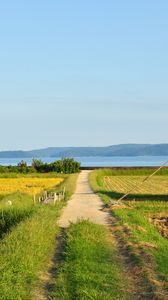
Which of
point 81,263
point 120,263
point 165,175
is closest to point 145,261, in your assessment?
point 120,263

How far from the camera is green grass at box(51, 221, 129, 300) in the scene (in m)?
8.61

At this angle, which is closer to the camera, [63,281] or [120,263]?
[63,281]

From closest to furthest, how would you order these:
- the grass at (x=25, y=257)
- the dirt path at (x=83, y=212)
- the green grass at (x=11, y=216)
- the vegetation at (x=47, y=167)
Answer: the grass at (x=25, y=257), the green grass at (x=11, y=216), the dirt path at (x=83, y=212), the vegetation at (x=47, y=167)

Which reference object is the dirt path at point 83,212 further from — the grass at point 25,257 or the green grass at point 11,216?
the grass at point 25,257

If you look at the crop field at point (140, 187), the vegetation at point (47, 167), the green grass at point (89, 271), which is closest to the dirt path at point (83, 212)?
the green grass at point (89, 271)

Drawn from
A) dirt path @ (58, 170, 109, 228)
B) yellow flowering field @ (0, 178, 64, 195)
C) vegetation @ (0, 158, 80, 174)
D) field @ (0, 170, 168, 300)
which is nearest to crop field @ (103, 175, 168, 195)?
yellow flowering field @ (0, 178, 64, 195)

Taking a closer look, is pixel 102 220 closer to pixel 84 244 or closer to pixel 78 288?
pixel 84 244

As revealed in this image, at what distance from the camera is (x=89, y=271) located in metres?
10.2

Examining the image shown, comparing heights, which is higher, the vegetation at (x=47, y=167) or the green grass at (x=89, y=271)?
the vegetation at (x=47, y=167)

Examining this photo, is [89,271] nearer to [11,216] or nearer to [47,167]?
[11,216]

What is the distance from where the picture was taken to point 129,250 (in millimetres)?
12992

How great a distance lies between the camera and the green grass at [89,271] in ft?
28.3

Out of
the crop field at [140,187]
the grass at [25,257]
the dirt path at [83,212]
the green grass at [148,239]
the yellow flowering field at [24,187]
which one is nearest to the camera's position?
the grass at [25,257]

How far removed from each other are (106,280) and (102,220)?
34.8ft
